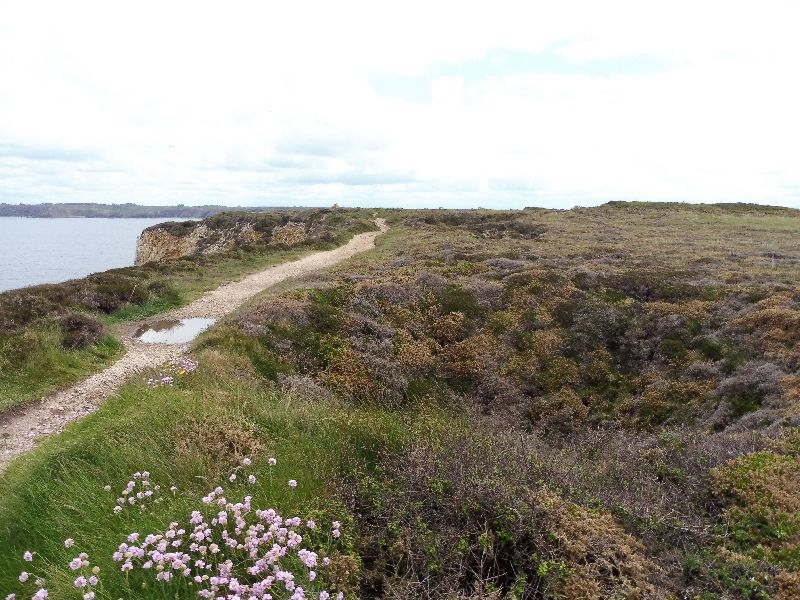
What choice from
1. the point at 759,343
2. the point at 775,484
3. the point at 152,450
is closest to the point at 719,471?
the point at 775,484

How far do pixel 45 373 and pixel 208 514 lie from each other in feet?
36.9

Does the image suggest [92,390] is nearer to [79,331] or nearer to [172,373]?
[79,331]

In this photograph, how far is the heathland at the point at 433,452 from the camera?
14.8 ft

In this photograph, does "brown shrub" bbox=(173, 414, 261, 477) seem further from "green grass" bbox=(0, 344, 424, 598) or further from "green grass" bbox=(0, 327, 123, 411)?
"green grass" bbox=(0, 327, 123, 411)

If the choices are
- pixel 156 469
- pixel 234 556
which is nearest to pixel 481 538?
pixel 234 556

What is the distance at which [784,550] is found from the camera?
5102 millimetres

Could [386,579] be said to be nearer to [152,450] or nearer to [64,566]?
[64,566]

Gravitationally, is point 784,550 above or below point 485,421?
above

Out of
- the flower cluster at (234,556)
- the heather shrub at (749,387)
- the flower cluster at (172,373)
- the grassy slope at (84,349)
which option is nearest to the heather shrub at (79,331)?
the grassy slope at (84,349)

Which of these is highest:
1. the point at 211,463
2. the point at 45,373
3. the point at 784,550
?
the point at 211,463

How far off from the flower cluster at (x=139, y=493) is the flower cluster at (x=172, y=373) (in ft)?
11.5

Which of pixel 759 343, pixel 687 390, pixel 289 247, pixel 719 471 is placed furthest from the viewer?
pixel 289 247

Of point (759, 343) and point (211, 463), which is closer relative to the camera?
point (211, 463)

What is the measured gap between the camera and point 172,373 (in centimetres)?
1005
